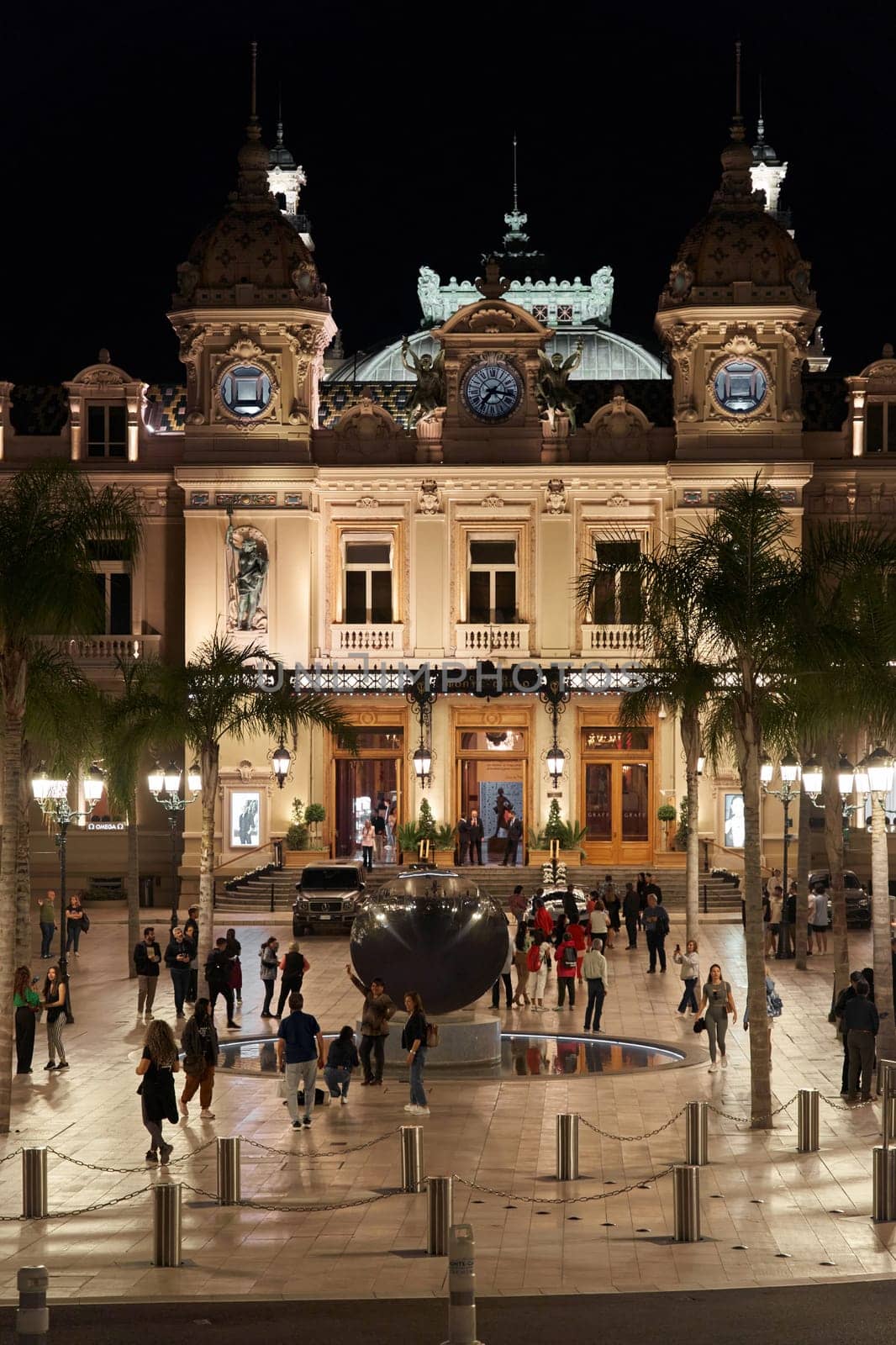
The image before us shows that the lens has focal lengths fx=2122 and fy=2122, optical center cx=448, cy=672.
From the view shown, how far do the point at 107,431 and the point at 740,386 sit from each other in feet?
57.6

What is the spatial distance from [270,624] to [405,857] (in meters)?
7.30

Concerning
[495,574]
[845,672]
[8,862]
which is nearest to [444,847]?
[495,574]

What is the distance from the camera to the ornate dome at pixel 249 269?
5734cm

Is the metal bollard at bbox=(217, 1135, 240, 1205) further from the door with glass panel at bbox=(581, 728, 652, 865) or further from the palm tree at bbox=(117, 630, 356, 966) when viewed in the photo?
the door with glass panel at bbox=(581, 728, 652, 865)

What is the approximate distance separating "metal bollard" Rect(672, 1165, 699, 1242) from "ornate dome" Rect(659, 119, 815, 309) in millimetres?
40355

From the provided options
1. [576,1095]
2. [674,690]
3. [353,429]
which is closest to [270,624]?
[353,429]

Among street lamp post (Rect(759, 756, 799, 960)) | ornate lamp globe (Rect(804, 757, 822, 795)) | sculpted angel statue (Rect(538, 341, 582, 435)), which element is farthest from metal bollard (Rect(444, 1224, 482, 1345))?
sculpted angel statue (Rect(538, 341, 582, 435))

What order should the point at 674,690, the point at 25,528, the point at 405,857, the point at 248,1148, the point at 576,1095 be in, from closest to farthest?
1. the point at 248,1148
2. the point at 25,528
3. the point at 576,1095
4. the point at 674,690
5. the point at 405,857

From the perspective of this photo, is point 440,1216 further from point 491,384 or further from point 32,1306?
point 491,384

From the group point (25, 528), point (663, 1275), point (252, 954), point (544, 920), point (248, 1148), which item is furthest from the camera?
point (252, 954)

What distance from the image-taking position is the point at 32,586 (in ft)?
83.0

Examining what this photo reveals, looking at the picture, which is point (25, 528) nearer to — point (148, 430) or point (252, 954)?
point (252, 954)

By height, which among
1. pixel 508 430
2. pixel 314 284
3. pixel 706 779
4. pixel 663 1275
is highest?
pixel 314 284

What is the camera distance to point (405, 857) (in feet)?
185
